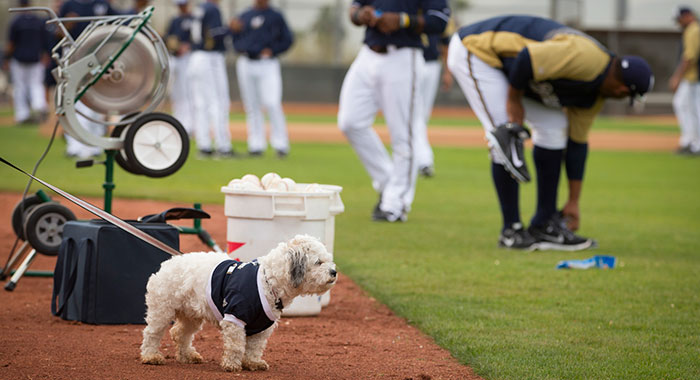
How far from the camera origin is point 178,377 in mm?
4207

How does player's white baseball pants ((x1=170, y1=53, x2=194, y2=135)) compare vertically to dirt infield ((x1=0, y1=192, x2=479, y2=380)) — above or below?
below

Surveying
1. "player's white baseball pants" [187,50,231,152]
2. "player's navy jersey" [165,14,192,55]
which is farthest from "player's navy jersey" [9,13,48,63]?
"player's white baseball pants" [187,50,231,152]

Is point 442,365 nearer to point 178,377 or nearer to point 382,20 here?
point 178,377

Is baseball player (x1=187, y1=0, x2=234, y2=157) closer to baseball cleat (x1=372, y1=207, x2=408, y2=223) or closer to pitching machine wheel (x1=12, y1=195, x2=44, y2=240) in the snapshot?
baseball cleat (x1=372, y1=207, x2=408, y2=223)

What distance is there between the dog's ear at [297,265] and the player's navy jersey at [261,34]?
12.2 meters

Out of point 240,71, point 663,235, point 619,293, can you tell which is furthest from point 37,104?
point 619,293

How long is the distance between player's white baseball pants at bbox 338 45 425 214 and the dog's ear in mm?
4791

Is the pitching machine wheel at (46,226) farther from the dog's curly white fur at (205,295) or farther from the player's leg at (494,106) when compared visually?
the player's leg at (494,106)

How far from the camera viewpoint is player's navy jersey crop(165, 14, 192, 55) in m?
16.9

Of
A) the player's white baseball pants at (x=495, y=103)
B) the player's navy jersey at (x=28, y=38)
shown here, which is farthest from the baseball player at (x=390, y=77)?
the player's navy jersey at (x=28, y=38)

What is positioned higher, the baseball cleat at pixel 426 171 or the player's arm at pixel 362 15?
the player's arm at pixel 362 15

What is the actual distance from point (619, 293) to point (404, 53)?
12.1 ft

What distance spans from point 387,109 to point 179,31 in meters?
9.22

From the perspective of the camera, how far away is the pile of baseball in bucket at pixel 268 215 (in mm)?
5445
